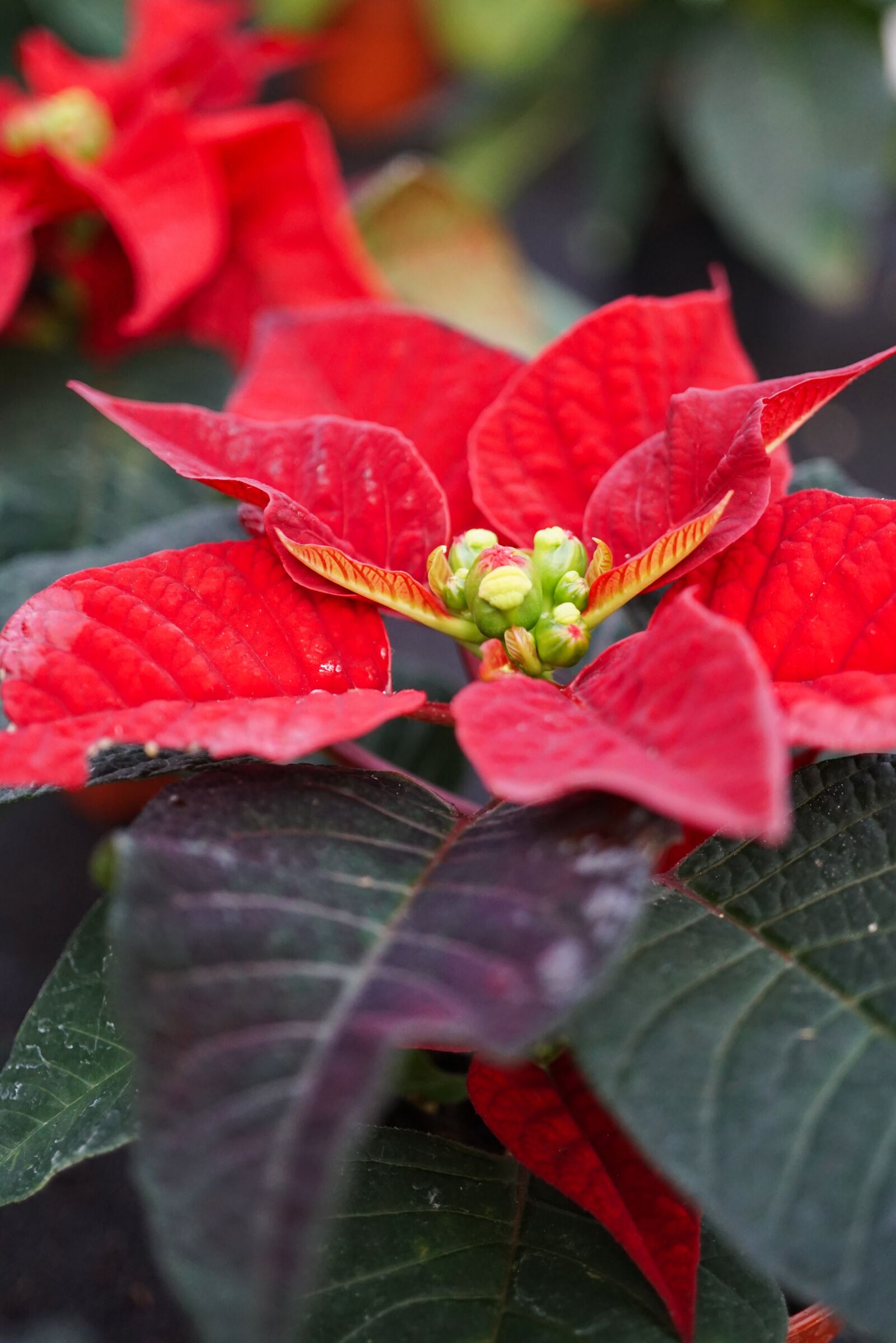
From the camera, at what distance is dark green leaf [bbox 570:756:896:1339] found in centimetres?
33

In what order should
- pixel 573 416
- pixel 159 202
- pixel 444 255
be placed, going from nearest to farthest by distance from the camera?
pixel 573 416, pixel 159 202, pixel 444 255

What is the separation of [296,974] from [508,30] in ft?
5.82

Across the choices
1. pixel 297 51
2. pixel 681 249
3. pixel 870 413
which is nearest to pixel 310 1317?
pixel 297 51

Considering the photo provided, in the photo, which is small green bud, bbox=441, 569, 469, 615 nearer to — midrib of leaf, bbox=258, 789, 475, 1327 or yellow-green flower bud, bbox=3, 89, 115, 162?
midrib of leaf, bbox=258, 789, 475, 1327

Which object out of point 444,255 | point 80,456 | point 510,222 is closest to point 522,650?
point 80,456

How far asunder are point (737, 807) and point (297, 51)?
97 centimetres

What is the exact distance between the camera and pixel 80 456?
85 centimetres

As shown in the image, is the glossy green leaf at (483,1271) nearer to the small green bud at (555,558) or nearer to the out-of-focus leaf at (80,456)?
the small green bud at (555,558)

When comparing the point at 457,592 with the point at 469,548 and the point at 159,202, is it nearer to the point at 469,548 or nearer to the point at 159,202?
the point at 469,548

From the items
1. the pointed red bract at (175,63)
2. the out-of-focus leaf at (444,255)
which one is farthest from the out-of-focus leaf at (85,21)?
the out-of-focus leaf at (444,255)

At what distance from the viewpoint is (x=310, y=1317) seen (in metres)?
0.46

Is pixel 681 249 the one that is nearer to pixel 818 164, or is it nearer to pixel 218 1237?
pixel 818 164

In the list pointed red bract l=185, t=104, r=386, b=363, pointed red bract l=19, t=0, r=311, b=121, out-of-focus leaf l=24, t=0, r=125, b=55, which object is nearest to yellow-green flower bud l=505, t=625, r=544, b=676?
pointed red bract l=185, t=104, r=386, b=363

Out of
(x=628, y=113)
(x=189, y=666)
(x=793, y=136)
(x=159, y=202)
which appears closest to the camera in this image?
(x=189, y=666)
